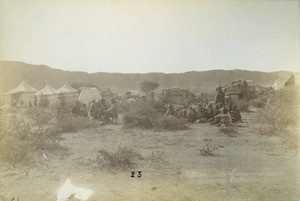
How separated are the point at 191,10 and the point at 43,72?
2196 millimetres

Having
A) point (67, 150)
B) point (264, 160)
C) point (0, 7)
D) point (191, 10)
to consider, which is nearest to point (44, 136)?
point (67, 150)

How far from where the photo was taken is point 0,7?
244 inches

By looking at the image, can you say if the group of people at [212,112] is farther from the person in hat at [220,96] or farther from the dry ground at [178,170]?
the dry ground at [178,170]

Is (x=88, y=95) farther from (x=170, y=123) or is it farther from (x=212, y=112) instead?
(x=212, y=112)

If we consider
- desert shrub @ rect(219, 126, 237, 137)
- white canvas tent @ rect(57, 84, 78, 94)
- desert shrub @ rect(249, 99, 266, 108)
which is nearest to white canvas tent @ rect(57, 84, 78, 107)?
white canvas tent @ rect(57, 84, 78, 94)

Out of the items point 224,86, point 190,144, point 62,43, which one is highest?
point 62,43

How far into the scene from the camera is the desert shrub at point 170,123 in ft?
21.0

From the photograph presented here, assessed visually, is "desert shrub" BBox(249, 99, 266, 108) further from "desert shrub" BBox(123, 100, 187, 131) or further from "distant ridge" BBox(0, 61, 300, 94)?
"desert shrub" BBox(123, 100, 187, 131)

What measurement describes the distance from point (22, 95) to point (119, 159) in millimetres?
1593

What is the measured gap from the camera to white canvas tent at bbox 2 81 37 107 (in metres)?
6.28

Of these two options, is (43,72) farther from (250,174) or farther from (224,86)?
(250,174)

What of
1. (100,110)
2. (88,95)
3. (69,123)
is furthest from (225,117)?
(69,123)

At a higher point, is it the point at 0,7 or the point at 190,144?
the point at 0,7

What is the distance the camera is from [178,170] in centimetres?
636
